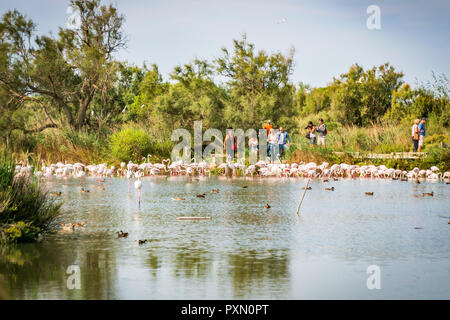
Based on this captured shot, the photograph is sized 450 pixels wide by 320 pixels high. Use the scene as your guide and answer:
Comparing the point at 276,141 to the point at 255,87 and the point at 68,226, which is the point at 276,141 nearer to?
the point at 255,87

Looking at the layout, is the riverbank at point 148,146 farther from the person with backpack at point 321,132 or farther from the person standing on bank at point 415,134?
the person with backpack at point 321,132

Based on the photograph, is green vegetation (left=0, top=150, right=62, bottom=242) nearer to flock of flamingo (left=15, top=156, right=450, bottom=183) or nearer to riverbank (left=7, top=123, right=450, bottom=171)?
flock of flamingo (left=15, top=156, right=450, bottom=183)

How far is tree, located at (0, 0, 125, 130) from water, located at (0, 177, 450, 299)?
18839mm

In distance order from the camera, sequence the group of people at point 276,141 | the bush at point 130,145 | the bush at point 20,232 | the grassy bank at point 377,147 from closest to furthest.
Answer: the bush at point 20,232, the grassy bank at point 377,147, the group of people at point 276,141, the bush at point 130,145

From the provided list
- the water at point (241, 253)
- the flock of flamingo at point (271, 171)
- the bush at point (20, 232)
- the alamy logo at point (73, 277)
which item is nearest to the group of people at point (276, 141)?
the flock of flamingo at point (271, 171)

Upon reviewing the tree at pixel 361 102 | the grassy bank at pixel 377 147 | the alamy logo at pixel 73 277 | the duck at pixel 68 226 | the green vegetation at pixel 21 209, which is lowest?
the alamy logo at pixel 73 277

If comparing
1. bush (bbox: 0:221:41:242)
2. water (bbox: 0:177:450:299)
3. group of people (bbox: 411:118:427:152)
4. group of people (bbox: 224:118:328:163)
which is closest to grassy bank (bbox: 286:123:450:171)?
group of people (bbox: 411:118:427:152)

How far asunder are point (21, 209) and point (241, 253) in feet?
10.5

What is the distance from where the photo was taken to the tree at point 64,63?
31469mm

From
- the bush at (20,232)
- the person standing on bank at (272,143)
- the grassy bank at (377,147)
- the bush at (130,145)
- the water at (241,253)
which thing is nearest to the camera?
the water at (241,253)

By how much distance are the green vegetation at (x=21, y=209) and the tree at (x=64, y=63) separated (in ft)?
75.6

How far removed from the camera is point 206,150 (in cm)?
3081

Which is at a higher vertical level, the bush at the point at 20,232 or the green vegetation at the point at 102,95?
the green vegetation at the point at 102,95

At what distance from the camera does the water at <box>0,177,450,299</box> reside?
20.5 feet
